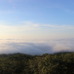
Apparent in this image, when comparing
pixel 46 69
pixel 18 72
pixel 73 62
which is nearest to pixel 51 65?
pixel 46 69

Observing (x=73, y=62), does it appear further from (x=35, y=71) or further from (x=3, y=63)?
(x=3, y=63)

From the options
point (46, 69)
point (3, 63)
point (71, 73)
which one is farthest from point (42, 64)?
point (3, 63)

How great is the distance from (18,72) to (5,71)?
188 centimetres

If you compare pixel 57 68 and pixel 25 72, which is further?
pixel 25 72

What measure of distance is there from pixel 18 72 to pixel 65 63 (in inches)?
222

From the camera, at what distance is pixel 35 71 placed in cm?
3152

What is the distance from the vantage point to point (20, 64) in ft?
112

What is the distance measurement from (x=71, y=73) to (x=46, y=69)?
8.83 feet

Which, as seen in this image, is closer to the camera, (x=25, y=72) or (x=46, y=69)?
(x=46, y=69)

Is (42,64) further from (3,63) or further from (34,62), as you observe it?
(3,63)

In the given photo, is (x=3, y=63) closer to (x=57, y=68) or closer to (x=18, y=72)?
(x=18, y=72)

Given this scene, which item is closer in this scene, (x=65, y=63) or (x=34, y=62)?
(x=65, y=63)

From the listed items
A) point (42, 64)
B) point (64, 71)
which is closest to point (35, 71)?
point (42, 64)

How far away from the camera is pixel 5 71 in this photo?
104 ft
